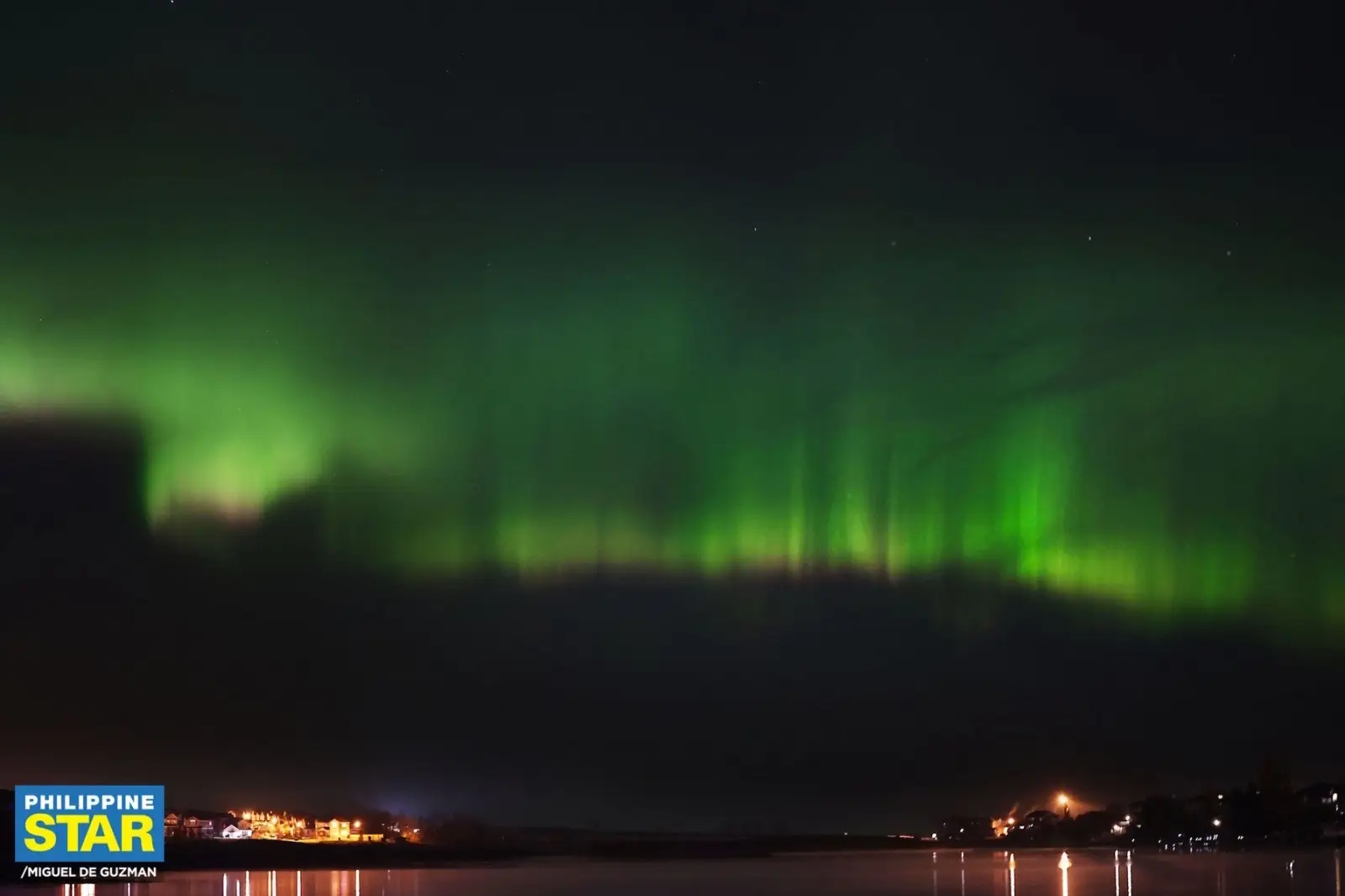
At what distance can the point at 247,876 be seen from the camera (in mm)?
105875

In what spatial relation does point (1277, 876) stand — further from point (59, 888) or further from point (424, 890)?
point (59, 888)

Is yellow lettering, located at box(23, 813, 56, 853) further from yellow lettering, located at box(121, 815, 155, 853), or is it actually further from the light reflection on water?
the light reflection on water

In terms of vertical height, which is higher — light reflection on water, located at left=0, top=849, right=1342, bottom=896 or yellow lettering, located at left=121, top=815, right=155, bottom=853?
yellow lettering, located at left=121, top=815, right=155, bottom=853

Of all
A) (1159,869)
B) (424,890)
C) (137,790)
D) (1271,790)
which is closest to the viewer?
(137,790)

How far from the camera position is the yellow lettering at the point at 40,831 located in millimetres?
28531

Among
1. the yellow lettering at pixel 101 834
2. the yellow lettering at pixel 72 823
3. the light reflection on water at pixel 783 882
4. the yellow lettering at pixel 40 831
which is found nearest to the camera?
the yellow lettering at pixel 40 831

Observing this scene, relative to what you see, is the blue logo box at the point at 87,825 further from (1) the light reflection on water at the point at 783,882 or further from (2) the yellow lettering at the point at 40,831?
(1) the light reflection on water at the point at 783,882

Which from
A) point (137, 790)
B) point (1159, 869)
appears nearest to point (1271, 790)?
point (1159, 869)

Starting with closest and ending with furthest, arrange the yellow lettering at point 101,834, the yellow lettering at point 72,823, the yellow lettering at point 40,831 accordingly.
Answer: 1. the yellow lettering at point 40,831
2. the yellow lettering at point 72,823
3. the yellow lettering at point 101,834

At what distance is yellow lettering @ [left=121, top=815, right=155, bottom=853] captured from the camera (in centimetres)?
2898

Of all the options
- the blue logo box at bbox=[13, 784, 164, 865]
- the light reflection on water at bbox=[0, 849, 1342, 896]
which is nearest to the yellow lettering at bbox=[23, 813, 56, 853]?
the blue logo box at bbox=[13, 784, 164, 865]

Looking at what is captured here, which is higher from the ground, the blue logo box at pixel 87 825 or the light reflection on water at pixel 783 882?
the blue logo box at pixel 87 825

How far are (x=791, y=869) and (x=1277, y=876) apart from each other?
40581mm
